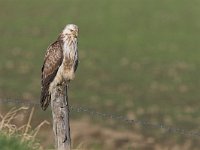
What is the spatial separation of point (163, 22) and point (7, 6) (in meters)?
6.90

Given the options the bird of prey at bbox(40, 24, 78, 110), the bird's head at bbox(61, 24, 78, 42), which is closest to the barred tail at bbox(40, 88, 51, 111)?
the bird of prey at bbox(40, 24, 78, 110)

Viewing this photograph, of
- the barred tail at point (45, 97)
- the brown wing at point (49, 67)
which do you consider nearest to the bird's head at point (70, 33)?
the brown wing at point (49, 67)

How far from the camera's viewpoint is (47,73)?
10.2 m

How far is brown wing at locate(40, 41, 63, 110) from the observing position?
9.80 m

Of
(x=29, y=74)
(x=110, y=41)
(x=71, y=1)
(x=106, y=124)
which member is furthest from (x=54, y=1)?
(x=106, y=124)

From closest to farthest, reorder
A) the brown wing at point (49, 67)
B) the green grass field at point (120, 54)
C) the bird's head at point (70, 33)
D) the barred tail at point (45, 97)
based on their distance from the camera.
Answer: the bird's head at point (70, 33) → the brown wing at point (49, 67) → the barred tail at point (45, 97) → the green grass field at point (120, 54)

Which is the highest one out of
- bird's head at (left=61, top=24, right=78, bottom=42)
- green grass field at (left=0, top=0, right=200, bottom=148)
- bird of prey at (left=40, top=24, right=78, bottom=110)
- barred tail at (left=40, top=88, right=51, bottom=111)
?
green grass field at (left=0, top=0, right=200, bottom=148)

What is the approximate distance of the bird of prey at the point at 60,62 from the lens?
9577mm

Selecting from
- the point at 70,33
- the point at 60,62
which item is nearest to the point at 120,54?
the point at 60,62

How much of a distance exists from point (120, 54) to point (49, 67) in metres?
19.6

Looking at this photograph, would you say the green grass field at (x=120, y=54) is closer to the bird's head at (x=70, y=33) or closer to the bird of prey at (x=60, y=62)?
the bird of prey at (x=60, y=62)

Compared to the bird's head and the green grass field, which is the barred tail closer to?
the bird's head

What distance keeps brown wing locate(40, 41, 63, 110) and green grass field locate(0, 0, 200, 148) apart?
7.25 m

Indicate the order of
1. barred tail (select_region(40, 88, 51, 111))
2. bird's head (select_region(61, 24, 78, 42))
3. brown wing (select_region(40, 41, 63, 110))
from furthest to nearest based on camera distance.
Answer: barred tail (select_region(40, 88, 51, 111)), brown wing (select_region(40, 41, 63, 110)), bird's head (select_region(61, 24, 78, 42))
